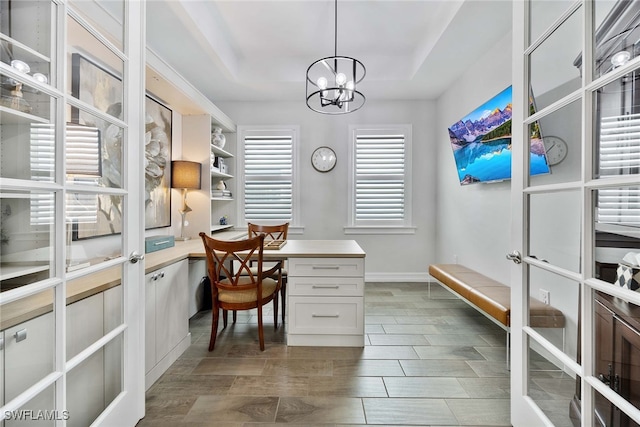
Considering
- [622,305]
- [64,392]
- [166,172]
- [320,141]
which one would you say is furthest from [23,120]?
[320,141]

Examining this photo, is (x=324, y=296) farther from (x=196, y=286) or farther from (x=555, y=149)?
(x=555, y=149)

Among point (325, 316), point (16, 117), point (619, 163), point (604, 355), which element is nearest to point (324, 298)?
point (325, 316)

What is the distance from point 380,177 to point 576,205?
133 inches

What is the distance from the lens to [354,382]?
1.91 metres

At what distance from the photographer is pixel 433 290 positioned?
3996mm

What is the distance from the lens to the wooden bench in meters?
1.31

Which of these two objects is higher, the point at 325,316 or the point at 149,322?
the point at 149,322

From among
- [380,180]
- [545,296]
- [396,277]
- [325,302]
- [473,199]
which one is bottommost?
[396,277]

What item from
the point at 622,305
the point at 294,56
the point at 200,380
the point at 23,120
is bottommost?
the point at 200,380

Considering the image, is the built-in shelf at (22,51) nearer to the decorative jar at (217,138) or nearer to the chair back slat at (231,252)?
the chair back slat at (231,252)

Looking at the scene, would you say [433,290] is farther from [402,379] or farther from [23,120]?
[23,120]

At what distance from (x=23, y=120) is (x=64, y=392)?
3.20 ft

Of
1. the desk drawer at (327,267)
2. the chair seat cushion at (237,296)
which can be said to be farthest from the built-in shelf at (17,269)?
the desk drawer at (327,267)

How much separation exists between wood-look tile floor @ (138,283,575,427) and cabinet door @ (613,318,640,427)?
0.20m
